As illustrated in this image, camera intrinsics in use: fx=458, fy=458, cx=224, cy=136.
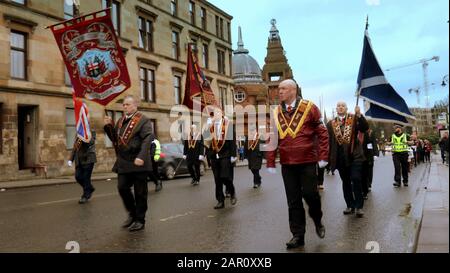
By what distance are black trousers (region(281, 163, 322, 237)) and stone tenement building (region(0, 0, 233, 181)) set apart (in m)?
17.4

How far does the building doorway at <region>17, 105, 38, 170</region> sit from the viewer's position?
2175cm

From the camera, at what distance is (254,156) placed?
14406mm

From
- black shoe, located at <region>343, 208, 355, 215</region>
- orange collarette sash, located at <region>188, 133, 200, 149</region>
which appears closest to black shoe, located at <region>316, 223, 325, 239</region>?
black shoe, located at <region>343, 208, 355, 215</region>

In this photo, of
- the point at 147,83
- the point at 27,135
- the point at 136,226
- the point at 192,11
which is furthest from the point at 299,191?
the point at 192,11

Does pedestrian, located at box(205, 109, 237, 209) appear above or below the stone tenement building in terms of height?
below

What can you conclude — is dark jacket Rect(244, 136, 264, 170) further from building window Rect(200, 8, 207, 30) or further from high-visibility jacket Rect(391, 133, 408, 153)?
building window Rect(200, 8, 207, 30)

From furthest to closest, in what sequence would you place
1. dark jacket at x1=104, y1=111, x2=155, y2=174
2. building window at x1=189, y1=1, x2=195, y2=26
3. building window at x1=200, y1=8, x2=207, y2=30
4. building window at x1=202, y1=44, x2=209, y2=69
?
building window at x1=200, y1=8, x2=207, y2=30, building window at x1=202, y1=44, x2=209, y2=69, building window at x1=189, y1=1, x2=195, y2=26, dark jacket at x1=104, y1=111, x2=155, y2=174

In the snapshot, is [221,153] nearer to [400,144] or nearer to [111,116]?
[400,144]

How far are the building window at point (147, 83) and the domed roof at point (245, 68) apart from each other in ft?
123

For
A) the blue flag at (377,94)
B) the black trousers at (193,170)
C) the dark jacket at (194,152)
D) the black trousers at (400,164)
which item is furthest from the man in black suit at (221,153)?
the black trousers at (400,164)

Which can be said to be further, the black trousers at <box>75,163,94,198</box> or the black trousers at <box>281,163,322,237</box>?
the black trousers at <box>75,163,94,198</box>

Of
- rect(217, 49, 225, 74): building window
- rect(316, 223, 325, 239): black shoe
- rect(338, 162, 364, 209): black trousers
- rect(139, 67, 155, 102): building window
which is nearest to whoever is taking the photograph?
rect(316, 223, 325, 239): black shoe

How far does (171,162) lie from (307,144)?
13936 mm
